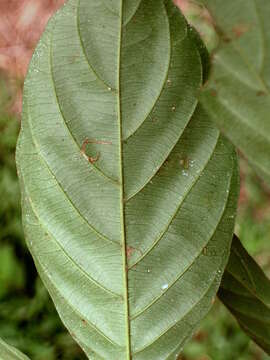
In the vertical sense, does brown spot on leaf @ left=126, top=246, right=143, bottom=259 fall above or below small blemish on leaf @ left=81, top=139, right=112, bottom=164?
below

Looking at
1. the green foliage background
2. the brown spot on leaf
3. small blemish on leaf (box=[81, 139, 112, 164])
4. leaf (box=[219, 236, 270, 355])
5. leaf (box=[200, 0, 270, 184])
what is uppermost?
leaf (box=[200, 0, 270, 184])

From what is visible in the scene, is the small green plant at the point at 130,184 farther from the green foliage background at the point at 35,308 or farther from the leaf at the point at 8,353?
the green foliage background at the point at 35,308

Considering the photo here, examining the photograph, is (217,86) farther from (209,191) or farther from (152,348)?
(152,348)

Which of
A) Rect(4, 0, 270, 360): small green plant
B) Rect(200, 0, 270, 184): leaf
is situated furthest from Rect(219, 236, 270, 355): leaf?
Rect(200, 0, 270, 184): leaf

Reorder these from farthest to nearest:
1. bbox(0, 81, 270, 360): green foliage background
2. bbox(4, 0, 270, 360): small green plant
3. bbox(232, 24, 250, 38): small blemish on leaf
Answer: bbox(0, 81, 270, 360): green foliage background, bbox(4, 0, 270, 360): small green plant, bbox(232, 24, 250, 38): small blemish on leaf

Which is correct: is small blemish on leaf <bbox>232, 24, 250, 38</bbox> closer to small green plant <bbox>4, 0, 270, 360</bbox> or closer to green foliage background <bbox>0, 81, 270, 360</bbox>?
small green plant <bbox>4, 0, 270, 360</bbox>

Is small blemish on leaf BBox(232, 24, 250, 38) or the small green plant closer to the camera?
small blemish on leaf BBox(232, 24, 250, 38)

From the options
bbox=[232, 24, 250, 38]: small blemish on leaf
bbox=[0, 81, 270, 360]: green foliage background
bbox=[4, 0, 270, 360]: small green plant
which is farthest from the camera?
bbox=[0, 81, 270, 360]: green foliage background

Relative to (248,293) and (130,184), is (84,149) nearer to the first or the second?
(130,184)
